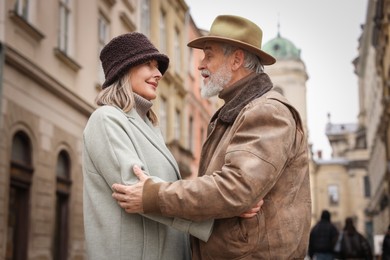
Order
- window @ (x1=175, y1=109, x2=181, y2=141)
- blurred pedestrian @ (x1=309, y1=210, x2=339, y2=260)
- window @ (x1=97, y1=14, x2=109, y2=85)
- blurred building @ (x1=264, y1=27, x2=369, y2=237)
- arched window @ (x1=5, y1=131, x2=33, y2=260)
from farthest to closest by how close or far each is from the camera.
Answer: blurred building @ (x1=264, y1=27, x2=369, y2=237)
window @ (x1=175, y1=109, x2=181, y2=141)
window @ (x1=97, y1=14, x2=109, y2=85)
blurred pedestrian @ (x1=309, y1=210, x2=339, y2=260)
arched window @ (x1=5, y1=131, x2=33, y2=260)

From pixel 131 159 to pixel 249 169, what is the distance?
54 cm

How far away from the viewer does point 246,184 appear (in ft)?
9.80

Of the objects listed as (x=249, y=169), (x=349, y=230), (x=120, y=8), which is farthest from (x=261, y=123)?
(x=120, y=8)

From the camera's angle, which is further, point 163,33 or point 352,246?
point 163,33

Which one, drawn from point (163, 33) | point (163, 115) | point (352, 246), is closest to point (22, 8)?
point (352, 246)

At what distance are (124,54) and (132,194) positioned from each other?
76 cm

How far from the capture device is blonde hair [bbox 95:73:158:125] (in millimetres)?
3469

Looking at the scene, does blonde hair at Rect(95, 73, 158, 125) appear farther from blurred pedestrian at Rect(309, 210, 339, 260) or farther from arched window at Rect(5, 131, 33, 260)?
blurred pedestrian at Rect(309, 210, 339, 260)

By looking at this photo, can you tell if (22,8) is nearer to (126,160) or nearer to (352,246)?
(352,246)

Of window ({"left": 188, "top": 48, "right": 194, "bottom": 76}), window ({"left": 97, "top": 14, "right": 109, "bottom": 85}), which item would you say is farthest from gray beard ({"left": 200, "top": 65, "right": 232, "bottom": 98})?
window ({"left": 188, "top": 48, "right": 194, "bottom": 76})

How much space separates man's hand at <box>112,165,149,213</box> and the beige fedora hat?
0.74 m

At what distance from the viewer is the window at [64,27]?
1507 cm

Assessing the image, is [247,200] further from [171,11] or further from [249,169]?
[171,11]

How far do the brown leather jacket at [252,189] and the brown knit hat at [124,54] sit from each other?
51 cm
